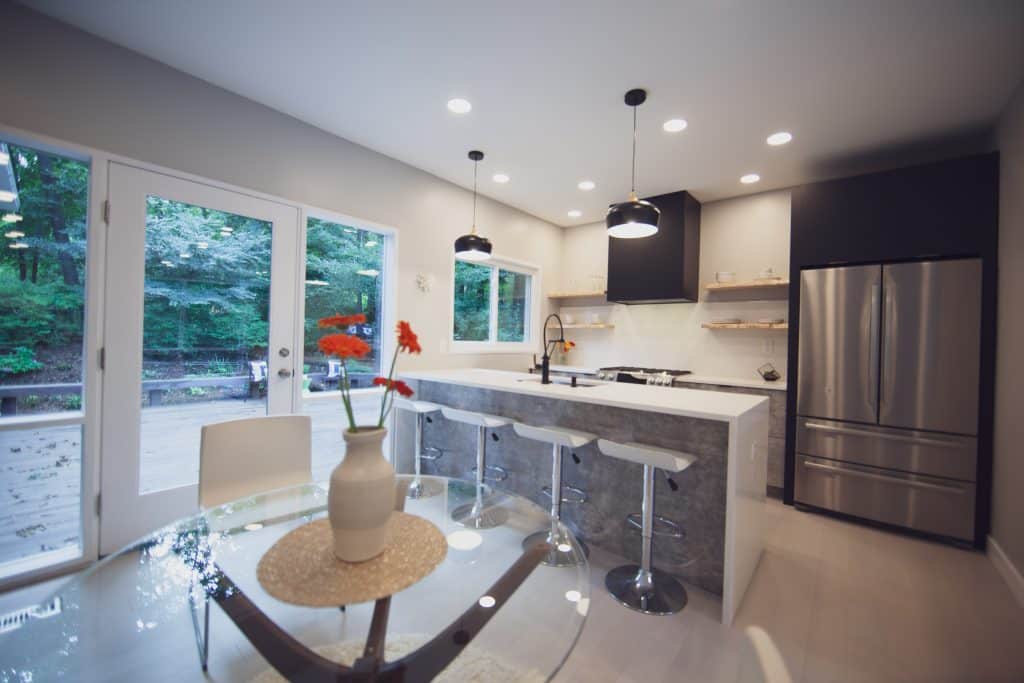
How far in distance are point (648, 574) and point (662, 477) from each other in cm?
50

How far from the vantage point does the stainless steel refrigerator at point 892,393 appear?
276cm

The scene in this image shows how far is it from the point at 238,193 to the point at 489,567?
2.83m

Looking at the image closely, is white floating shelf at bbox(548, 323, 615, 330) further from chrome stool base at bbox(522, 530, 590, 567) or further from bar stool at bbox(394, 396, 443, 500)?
chrome stool base at bbox(522, 530, 590, 567)

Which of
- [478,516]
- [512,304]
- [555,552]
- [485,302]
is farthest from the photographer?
[512,304]

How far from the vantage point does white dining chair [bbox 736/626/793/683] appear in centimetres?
164

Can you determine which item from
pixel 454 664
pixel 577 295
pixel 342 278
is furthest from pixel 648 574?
pixel 577 295

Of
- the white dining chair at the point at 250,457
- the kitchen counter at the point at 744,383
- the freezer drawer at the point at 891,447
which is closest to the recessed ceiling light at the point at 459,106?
the white dining chair at the point at 250,457

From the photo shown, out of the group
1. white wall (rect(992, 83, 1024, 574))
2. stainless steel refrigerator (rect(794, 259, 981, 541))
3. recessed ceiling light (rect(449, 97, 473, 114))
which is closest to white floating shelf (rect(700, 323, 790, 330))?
stainless steel refrigerator (rect(794, 259, 981, 541))

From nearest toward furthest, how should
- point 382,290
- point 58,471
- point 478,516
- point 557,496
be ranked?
point 478,516 < point 58,471 < point 557,496 < point 382,290

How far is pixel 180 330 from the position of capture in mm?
2619

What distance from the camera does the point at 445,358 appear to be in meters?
4.21

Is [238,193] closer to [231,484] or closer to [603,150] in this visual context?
[231,484]

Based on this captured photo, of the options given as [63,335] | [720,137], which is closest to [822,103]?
[720,137]

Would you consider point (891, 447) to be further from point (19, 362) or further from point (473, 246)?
point (19, 362)
